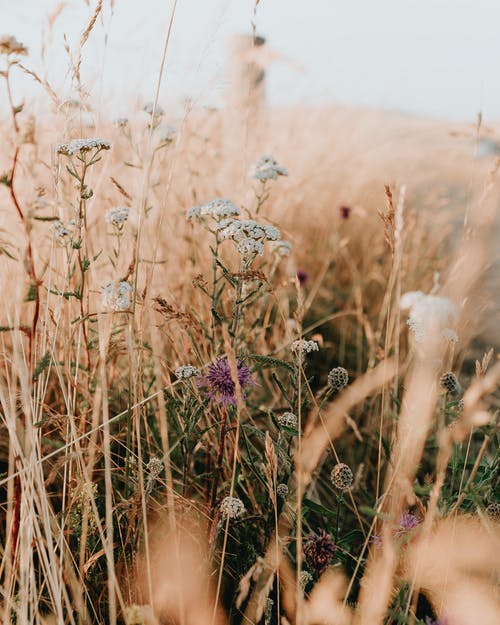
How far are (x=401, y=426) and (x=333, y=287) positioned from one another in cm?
229

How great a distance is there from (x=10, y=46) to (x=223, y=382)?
78cm

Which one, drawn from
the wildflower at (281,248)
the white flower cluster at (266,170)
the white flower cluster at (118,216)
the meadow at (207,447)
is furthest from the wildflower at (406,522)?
the white flower cluster at (266,170)

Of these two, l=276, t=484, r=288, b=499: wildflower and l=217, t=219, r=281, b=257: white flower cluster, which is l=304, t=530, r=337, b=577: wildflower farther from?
l=217, t=219, r=281, b=257: white flower cluster

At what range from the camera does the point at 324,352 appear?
9.37 ft

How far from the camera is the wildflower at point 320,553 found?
1.12 meters

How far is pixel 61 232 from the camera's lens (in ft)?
4.27

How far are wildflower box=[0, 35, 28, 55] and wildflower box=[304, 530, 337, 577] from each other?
43.8 inches

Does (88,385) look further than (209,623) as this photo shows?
Yes

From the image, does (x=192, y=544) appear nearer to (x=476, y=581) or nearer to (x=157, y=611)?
(x=157, y=611)

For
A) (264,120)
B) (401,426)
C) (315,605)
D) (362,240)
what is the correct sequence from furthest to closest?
(264,120), (362,240), (401,426), (315,605)

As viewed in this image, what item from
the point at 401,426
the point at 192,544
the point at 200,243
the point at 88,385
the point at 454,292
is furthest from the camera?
the point at 200,243

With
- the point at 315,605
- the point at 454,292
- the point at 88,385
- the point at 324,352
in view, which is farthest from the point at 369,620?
the point at 324,352

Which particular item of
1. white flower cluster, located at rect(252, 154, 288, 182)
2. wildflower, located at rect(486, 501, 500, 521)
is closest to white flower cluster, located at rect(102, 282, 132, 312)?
white flower cluster, located at rect(252, 154, 288, 182)

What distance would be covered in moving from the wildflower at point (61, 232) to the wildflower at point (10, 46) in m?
0.37
